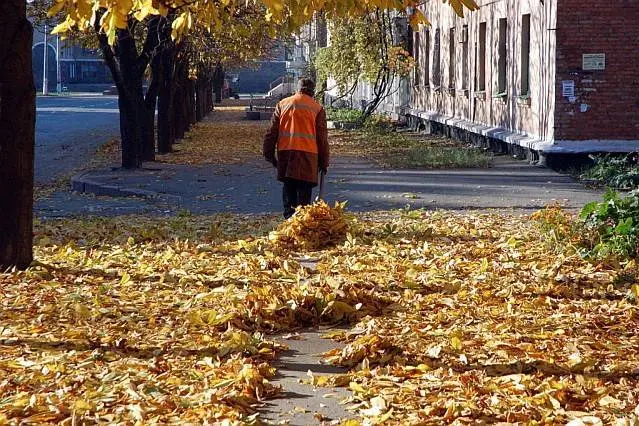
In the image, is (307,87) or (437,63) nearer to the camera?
(307,87)

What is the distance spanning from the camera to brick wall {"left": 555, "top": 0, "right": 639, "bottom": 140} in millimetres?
21703

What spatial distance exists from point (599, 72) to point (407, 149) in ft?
29.7

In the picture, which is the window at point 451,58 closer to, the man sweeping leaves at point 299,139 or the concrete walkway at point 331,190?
the concrete walkway at point 331,190

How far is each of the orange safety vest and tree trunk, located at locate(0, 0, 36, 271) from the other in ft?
14.4

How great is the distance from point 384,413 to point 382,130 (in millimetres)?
34133

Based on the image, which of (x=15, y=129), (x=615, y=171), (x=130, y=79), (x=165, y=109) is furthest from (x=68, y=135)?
(x=15, y=129)

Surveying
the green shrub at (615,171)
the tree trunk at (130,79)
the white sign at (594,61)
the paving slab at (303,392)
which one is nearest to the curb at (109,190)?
the tree trunk at (130,79)

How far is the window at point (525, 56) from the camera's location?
2497 centimetres

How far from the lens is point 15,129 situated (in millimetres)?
9391

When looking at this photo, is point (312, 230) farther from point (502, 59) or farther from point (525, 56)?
point (502, 59)

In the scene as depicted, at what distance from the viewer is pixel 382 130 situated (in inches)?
1547

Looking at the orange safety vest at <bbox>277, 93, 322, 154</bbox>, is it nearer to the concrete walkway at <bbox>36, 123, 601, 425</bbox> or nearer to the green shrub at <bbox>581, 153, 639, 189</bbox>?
the concrete walkway at <bbox>36, 123, 601, 425</bbox>

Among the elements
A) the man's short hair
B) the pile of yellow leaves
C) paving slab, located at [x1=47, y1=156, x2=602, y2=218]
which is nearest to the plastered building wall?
paving slab, located at [x1=47, y1=156, x2=602, y2=218]

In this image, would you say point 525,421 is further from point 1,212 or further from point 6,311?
point 1,212
